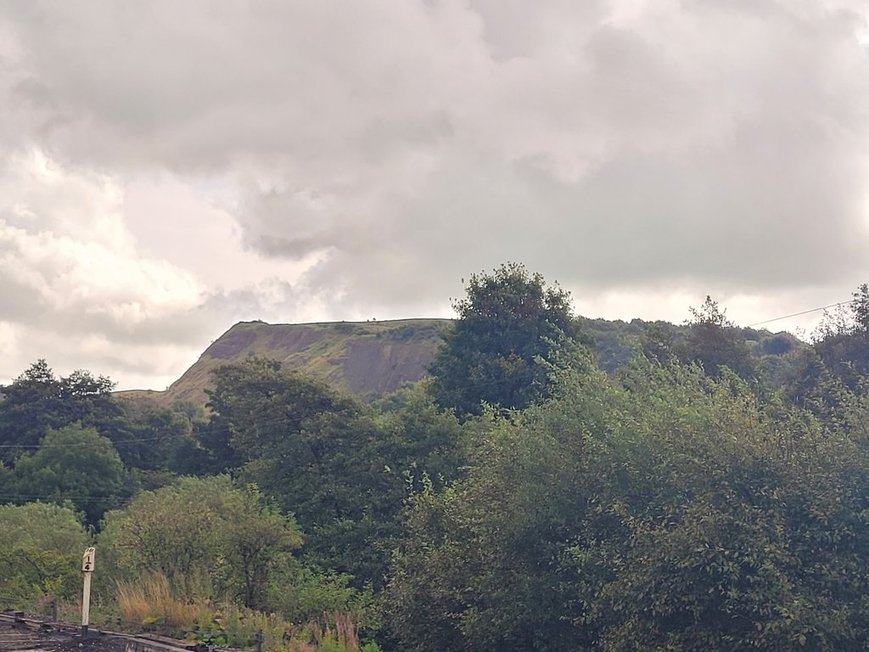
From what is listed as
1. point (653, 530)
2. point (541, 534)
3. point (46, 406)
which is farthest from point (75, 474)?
point (653, 530)

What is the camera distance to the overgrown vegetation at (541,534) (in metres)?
13.1

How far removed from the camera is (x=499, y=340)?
44.7 metres

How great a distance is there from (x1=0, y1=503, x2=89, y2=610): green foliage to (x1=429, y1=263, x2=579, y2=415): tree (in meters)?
17.5

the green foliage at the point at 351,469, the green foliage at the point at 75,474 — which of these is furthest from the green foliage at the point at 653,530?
the green foliage at the point at 75,474

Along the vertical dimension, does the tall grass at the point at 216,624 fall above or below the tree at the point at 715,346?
below

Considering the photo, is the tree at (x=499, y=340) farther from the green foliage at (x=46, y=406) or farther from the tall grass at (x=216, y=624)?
the green foliage at (x=46, y=406)

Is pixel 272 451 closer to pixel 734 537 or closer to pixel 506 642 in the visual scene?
pixel 506 642

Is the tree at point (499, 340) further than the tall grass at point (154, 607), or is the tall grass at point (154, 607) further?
the tree at point (499, 340)

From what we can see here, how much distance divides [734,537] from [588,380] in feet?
17.7

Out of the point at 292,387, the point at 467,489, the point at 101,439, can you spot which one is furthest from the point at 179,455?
the point at 467,489

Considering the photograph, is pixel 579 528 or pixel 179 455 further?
pixel 179 455

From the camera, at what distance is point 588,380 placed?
58.8ft

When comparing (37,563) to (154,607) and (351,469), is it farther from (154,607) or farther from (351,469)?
(351,469)

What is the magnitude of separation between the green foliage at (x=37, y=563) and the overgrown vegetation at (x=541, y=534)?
0.26 ft
